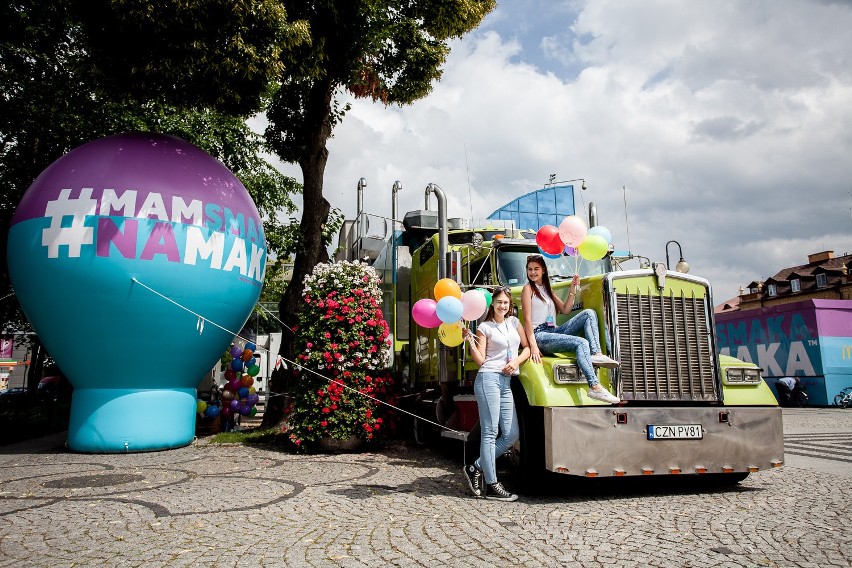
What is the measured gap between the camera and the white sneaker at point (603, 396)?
563 centimetres

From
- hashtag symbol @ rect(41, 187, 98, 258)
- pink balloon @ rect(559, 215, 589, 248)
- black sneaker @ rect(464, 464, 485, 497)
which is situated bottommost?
black sneaker @ rect(464, 464, 485, 497)

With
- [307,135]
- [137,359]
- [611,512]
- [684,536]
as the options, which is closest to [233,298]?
[137,359]

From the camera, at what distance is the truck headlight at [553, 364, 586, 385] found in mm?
5711

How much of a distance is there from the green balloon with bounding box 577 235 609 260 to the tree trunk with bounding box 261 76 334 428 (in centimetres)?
678

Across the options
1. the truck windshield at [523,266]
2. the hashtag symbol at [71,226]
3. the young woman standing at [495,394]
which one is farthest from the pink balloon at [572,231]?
the hashtag symbol at [71,226]

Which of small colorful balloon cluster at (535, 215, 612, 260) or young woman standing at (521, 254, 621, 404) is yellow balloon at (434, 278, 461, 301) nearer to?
young woman standing at (521, 254, 621, 404)

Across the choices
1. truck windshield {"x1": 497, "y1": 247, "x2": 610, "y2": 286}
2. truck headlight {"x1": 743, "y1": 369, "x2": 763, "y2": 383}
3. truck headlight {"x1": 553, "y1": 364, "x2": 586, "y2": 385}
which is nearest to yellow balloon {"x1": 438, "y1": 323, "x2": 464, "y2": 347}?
truck headlight {"x1": 553, "y1": 364, "x2": 586, "y2": 385}

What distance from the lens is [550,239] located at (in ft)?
23.0

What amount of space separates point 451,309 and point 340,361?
12.0 feet

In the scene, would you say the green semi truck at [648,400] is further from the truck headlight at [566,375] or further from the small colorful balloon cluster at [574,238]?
the small colorful balloon cluster at [574,238]

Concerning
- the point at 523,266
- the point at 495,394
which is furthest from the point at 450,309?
the point at 523,266

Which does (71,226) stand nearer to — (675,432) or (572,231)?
(572,231)

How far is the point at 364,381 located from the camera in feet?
30.6

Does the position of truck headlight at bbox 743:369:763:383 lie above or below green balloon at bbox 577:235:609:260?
below
